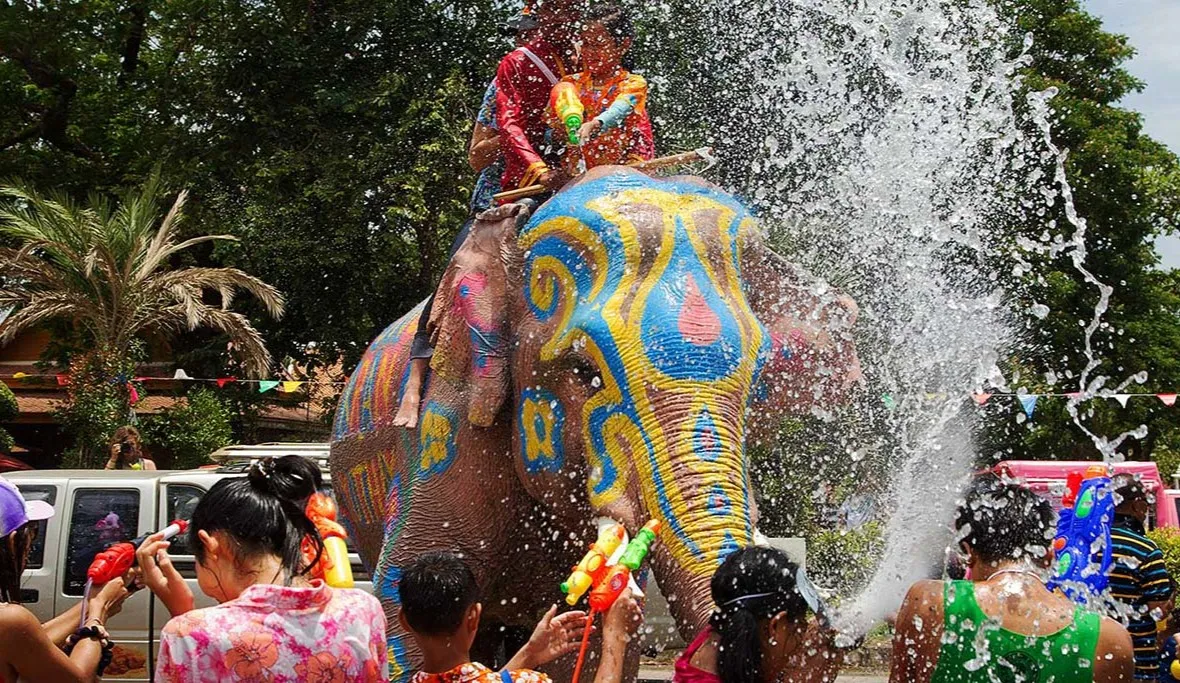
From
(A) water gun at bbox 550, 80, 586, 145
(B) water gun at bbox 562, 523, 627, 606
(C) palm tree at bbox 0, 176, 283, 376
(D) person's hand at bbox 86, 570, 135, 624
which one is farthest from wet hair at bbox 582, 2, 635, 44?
(C) palm tree at bbox 0, 176, 283, 376

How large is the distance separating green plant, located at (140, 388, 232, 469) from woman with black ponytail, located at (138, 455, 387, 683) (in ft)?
48.6

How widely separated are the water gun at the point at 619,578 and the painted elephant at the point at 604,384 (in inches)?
11.9

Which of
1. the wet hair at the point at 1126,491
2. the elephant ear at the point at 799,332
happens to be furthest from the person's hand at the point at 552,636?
the wet hair at the point at 1126,491

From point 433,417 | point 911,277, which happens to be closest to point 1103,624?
point 433,417

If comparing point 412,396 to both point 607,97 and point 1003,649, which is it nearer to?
point 607,97

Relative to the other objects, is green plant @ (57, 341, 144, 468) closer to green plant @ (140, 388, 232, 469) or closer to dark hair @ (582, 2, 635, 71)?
green plant @ (140, 388, 232, 469)

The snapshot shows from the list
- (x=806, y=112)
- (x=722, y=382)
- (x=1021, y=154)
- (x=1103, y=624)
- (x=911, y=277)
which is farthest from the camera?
(x=1021, y=154)

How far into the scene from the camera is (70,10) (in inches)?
949

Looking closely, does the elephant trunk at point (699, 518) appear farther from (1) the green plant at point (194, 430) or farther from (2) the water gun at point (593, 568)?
(1) the green plant at point (194, 430)

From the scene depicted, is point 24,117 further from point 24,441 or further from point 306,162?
point 306,162

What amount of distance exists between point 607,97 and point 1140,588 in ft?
10.1

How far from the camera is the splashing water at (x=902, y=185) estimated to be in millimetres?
8789

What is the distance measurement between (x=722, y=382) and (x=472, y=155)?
96.9 inches

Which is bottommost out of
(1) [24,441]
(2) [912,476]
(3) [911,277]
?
(1) [24,441]
